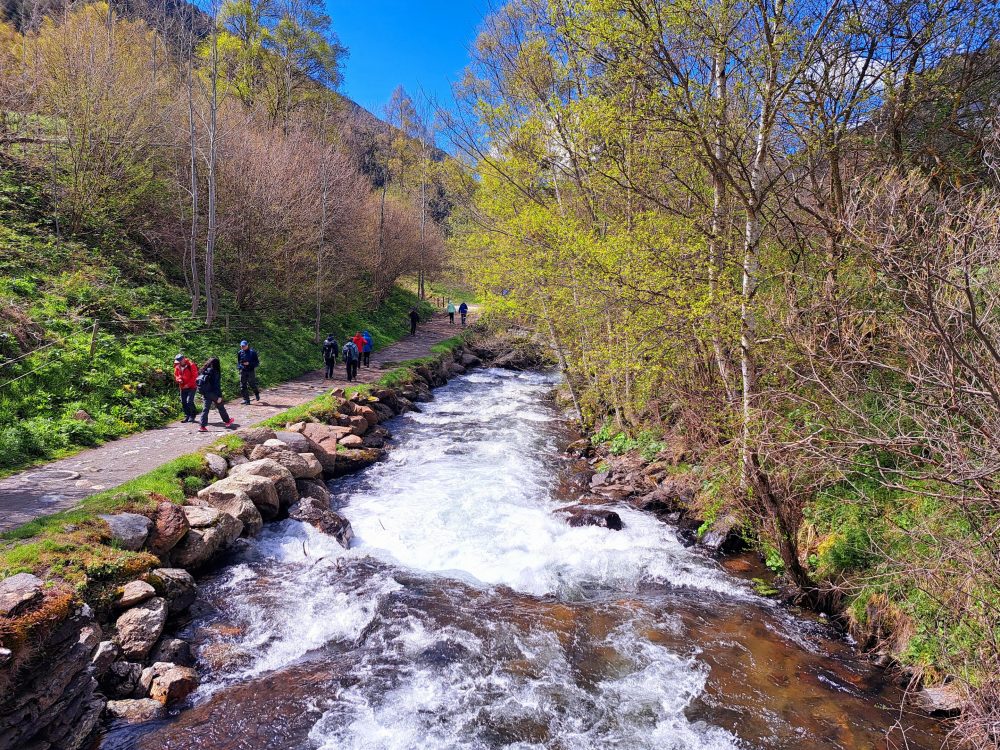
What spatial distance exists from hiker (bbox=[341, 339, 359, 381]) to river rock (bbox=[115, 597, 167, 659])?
1261 cm

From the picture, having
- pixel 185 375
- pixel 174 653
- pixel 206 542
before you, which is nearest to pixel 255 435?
pixel 185 375

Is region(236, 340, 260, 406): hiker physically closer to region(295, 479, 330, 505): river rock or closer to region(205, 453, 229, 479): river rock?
region(205, 453, 229, 479): river rock

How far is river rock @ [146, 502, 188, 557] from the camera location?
7168 millimetres

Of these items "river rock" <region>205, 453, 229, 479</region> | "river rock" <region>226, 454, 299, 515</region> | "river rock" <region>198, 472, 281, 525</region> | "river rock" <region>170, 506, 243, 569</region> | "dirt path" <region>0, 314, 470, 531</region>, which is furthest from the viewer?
"river rock" <region>205, 453, 229, 479</region>

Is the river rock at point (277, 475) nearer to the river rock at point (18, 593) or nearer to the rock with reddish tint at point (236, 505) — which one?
the rock with reddish tint at point (236, 505)

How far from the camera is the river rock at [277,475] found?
956 cm

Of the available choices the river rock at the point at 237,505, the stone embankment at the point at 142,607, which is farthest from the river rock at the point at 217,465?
the river rock at the point at 237,505

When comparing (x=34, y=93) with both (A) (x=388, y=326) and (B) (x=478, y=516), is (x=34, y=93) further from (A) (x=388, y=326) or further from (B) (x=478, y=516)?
(B) (x=478, y=516)

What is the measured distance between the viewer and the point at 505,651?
20.9 feet

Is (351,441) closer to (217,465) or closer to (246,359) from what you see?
(217,465)

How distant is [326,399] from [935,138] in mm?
14244

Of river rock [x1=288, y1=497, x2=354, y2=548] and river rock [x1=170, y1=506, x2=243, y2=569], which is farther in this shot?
river rock [x1=288, y1=497, x2=354, y2=548]

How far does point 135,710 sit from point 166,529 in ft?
8.72

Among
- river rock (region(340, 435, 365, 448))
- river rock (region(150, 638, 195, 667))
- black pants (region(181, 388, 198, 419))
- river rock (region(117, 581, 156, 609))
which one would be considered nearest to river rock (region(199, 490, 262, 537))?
river rock (region(117, 581, 156, 609))
